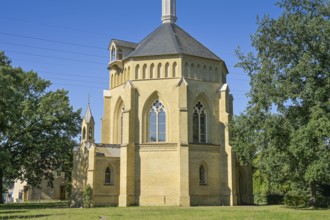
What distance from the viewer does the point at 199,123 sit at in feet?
134

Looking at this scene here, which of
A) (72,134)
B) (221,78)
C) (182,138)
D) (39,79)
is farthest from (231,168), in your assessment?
(39,79)

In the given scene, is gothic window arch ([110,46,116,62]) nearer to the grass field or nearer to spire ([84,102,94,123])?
spire ([84,102,94,123])

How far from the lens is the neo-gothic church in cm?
3844

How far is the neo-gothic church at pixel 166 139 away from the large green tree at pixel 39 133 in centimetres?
477

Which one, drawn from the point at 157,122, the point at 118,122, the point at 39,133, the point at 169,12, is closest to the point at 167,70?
the point at 157,122

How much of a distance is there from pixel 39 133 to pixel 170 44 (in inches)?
646

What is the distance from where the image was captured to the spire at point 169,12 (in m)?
46.6

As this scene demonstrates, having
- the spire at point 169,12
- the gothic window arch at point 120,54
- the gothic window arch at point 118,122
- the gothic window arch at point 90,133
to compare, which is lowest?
the gothic window arch at point 90,133

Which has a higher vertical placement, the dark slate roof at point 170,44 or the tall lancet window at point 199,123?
the dark slate roof at point 170,44

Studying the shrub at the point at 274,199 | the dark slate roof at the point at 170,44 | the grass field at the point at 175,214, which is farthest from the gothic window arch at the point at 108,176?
the shrub at the point at 274,199

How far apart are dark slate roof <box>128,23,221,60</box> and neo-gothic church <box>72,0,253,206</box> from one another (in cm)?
10

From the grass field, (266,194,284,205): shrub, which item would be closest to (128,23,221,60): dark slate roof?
(266,194,284,205): shrub

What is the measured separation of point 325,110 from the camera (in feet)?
94.8

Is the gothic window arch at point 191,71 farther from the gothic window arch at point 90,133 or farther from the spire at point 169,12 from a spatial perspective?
the gothic window arch at point 90,133
